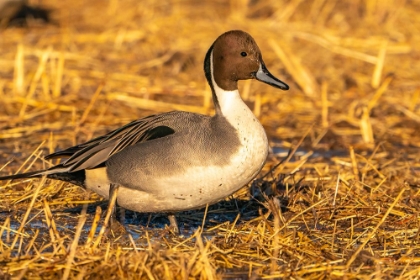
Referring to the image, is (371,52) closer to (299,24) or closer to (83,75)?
(299,24)

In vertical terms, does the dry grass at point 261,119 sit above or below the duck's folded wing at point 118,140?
below

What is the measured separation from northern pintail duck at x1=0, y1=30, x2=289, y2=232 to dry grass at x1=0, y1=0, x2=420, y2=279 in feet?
0.72

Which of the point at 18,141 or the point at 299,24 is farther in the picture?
the point at 299,24

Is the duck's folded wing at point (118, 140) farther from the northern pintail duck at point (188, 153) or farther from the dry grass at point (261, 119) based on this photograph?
the dry grass at point (261, 119)

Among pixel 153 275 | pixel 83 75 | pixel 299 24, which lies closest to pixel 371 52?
pixel 299 24

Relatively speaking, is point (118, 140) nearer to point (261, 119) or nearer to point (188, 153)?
point (188, 153)

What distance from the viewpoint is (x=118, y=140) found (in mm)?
4566

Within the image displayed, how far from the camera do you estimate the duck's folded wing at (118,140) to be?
4.44 meters

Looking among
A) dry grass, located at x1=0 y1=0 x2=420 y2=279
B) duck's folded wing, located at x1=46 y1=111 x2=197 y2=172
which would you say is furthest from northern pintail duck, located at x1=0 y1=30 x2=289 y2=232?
dry grass, located at x1=0 y1=0 x2=420 y2=279

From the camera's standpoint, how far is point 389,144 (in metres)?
6.96

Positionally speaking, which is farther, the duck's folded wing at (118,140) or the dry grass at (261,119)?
the duck's folded wing at (118,140)

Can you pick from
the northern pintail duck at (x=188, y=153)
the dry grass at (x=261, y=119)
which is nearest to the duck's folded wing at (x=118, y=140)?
the northern pintail duck at (x=188, y=153)

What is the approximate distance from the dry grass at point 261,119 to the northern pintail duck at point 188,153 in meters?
0.22

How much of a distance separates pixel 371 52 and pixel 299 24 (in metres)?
1.36
